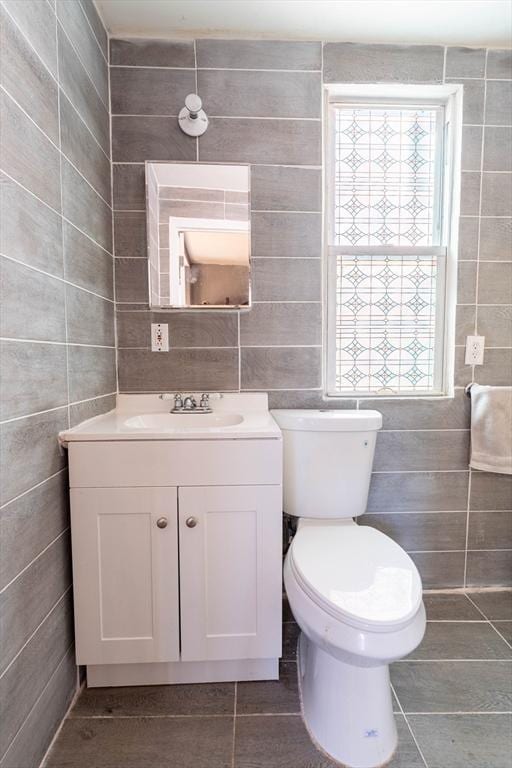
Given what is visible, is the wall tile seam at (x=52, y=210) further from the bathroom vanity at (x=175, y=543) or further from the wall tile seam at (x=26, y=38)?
the bathroom vanity at (x=175, y=543)

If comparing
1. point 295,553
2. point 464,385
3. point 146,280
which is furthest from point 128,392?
point 464,385

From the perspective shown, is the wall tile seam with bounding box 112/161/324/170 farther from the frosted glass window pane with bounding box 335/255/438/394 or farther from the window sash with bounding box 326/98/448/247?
the frosted glass window pane with bounding box 335/255/438/394

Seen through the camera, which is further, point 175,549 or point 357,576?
point 175,549

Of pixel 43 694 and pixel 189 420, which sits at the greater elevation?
pixel 189 420

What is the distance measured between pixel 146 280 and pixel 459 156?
137 centimetres

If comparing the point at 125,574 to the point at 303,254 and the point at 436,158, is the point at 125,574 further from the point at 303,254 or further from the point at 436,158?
the point at 436,158

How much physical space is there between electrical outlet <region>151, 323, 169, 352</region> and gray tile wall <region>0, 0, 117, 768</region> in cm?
25

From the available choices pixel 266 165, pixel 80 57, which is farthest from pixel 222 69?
pixel 80 57

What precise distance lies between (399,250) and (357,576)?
129cm

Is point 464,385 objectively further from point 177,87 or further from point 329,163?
point 177,87

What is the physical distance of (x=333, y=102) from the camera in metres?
1.56

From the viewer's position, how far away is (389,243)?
1.62 m

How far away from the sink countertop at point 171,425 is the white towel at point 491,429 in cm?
86

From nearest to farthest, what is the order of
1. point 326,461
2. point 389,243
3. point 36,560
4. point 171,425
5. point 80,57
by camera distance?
point 36,560, point 80,57, point 326,461, point 171,425, point 389,243
